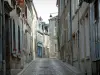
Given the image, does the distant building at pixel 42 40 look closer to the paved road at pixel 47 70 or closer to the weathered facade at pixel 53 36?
the weathered facade at pixel 53 36

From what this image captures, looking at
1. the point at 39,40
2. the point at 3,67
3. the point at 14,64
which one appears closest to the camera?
the point at 3,67

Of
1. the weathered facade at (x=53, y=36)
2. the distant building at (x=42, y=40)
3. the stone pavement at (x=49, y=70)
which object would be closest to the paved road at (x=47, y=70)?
the stone pavement at (x=49, y=70)

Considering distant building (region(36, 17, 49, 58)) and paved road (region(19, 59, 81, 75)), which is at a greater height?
distant building (region(36, 17, 49, 58))

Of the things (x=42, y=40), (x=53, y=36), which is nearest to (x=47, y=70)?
(x=42, y=40)

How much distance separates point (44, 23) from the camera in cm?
7656

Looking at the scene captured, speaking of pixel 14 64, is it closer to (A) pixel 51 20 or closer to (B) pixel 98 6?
(B) pixel 98 6

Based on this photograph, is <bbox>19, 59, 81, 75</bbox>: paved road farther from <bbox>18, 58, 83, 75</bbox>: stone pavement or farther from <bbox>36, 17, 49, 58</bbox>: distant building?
<bbox>36, 17, 49, 58</bbox>: distant building

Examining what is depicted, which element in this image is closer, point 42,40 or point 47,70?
point 47,70

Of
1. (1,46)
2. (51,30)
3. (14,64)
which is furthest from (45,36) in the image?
(1,46)

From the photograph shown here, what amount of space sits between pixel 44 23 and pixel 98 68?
6124 centimetres

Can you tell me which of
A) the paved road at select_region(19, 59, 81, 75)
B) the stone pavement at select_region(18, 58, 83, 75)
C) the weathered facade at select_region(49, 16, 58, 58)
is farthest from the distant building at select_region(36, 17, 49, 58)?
the stone pavement at select_region(18, 58, 83, 75)

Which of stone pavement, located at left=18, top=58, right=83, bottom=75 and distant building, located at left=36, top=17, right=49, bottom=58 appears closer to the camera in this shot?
stone pavement, located at left=18, top=58, right=83, bottom=75

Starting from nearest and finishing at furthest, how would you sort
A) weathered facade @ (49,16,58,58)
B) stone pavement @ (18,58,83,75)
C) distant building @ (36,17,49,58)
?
1. stone pavement @ (18,58,83,75)
2. distant building @ (36,17,49,58)
3. weathered facade @ (49,16,58,58)

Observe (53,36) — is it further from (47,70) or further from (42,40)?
(47,70)
